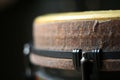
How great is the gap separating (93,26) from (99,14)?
3 cm

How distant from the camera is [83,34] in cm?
53

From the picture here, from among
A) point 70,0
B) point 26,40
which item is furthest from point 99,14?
point 26,40

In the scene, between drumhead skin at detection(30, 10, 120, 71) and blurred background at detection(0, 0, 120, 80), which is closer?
drumhead skin at detection(30, 10, 120, 71)

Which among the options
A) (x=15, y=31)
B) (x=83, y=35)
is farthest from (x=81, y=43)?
(x=15, y=31)

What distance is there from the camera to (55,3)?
3.08 feet

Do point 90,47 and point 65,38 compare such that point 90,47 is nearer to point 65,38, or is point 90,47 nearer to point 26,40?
point 65,38

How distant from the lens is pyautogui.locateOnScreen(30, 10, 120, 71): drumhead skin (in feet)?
1.66

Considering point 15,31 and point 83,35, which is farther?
point 15,31

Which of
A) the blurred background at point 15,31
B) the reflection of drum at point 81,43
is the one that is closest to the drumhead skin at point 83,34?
the reflection of drum at point 81,43

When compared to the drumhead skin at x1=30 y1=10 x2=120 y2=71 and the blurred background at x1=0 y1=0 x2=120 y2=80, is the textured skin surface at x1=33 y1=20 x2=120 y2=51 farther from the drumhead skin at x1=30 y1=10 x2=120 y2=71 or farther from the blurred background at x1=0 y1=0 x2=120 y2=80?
the blurred background at x1=0 y1=0 x2=120 y2=80

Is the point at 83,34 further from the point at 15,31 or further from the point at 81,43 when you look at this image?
the point at 15,31

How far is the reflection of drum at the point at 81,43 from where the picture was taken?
1.64 feet

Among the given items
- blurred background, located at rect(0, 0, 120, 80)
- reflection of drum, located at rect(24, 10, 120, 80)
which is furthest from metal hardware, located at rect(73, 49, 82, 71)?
blurred background, located at rect(0, 0, 120, 80)

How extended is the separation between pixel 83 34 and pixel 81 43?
0.02 m
